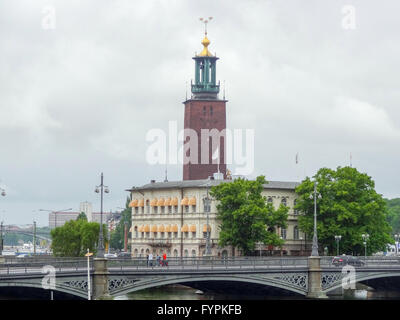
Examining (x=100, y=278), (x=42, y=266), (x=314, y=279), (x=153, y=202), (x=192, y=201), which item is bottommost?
(x=314, y=279)

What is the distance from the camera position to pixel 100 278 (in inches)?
A: 3494

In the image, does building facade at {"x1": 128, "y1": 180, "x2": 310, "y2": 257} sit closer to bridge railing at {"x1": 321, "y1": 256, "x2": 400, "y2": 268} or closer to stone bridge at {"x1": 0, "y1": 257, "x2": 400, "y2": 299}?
bridge railing at {"x1": 321, "y1": 256, "x2": 400, "y2": 268}

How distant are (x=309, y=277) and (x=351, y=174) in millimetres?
43311

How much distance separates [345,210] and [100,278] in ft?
186

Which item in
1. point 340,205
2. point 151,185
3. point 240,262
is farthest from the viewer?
point 151,185

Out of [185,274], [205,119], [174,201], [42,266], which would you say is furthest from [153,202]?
[42,266]

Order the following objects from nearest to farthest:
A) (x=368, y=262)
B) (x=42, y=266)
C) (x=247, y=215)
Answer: (x=42, y=266) < (x=368, y=262) < (x=247, y=215)

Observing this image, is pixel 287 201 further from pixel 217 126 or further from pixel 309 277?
pixel 309 277

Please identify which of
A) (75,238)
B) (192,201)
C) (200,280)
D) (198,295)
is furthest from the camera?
(75,238)

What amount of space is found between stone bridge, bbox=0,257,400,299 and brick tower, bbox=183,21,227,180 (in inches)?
2424

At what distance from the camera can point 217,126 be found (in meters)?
175

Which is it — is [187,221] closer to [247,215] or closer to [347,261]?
[247,215]
